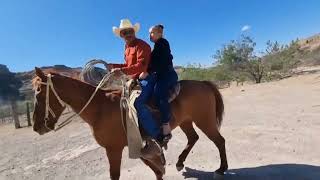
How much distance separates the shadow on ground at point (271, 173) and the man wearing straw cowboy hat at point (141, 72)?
1282mm

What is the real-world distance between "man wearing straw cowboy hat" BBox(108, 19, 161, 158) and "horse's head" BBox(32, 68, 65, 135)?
91cm

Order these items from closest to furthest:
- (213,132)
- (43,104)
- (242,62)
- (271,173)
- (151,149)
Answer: (43,104) → (151,149) → (271,173) → (213,132) → (242,62)

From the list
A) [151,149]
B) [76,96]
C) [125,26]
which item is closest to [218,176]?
[151,149]

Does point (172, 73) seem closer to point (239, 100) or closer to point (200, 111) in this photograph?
point (200, 111)

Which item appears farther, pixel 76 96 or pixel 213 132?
pixel 213 132

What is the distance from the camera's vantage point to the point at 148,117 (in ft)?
19.3

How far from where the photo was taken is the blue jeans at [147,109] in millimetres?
5840

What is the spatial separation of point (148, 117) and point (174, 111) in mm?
626

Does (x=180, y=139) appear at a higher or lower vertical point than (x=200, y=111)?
lower

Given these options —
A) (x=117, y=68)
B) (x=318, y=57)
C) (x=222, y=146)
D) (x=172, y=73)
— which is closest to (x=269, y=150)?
(x=222, y=146)

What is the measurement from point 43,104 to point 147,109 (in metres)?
1.44

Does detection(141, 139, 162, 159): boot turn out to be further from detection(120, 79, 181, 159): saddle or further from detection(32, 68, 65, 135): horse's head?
detection(32, 68, 65, 135): horse's head

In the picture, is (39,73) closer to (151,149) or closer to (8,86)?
(151,149)

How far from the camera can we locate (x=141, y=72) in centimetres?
589
